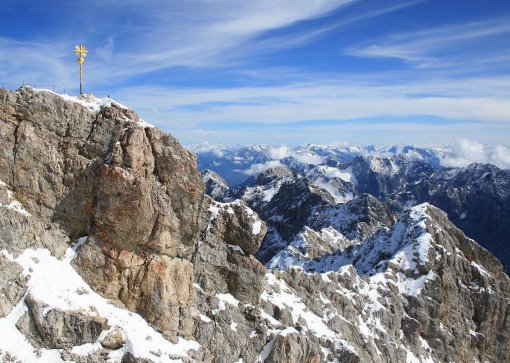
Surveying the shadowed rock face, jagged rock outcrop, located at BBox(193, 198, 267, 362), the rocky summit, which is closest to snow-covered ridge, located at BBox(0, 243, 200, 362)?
the rocky summit

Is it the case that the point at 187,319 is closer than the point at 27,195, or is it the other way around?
the point at 27,195

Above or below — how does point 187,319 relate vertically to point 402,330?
above

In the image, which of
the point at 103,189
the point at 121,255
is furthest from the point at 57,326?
the point at 103,189

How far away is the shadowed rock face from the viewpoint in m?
46.8

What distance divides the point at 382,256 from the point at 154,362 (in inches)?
3135

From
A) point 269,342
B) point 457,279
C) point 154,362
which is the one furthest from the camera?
point 457,279

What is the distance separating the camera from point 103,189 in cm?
4784

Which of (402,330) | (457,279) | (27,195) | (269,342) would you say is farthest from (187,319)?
(457,279)

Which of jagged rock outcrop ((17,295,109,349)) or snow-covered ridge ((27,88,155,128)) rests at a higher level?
snow-covered ridge ((27,88,155,128))

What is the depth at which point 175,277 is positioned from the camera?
5144cm

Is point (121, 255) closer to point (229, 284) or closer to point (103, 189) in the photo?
point (103, 189)

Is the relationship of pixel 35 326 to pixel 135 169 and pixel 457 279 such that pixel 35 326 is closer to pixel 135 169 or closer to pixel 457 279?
pixel 135 169

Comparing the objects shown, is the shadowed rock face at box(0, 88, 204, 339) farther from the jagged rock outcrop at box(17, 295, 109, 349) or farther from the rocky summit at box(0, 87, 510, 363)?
the jagged rock outcrop at box(17, 295, 109, 349)

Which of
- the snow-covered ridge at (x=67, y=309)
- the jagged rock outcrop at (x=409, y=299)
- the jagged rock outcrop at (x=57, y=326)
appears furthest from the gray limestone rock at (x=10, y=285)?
the jagged rock outcrop at (x=409, y=299)
